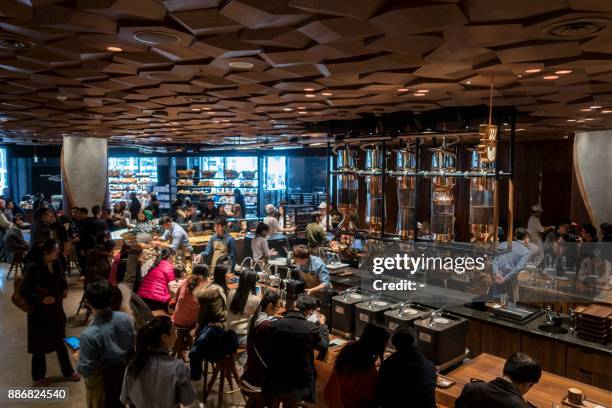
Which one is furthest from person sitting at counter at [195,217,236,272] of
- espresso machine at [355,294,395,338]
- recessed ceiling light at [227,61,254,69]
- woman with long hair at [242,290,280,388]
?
recessed ceiling light at [227,61,254,69]

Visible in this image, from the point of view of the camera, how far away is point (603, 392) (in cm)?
304

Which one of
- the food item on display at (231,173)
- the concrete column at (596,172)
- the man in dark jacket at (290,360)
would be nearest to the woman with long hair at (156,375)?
the man in dark jacket at (290,360)

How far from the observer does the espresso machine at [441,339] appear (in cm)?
339

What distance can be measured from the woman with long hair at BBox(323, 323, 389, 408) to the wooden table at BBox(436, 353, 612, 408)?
58cm

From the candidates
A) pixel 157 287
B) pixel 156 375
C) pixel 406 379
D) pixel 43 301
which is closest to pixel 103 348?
pixel 156 375

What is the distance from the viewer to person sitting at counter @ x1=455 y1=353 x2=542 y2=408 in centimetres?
241

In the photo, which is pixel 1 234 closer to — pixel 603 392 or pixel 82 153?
pixel 82 153

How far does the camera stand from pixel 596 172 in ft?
26.6

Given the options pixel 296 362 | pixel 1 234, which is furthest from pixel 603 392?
pixel 1 234

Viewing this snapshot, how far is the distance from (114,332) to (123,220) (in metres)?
8.03

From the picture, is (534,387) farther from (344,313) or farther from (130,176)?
(130,176)

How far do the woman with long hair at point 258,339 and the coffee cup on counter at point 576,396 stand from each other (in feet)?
6.66

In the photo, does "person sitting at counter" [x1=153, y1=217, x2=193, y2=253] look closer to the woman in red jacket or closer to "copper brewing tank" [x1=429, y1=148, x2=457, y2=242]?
the woman in red jacket

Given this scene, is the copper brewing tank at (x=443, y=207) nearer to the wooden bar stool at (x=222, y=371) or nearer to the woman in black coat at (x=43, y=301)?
the wooden bar stool at (x=222, y=371)
